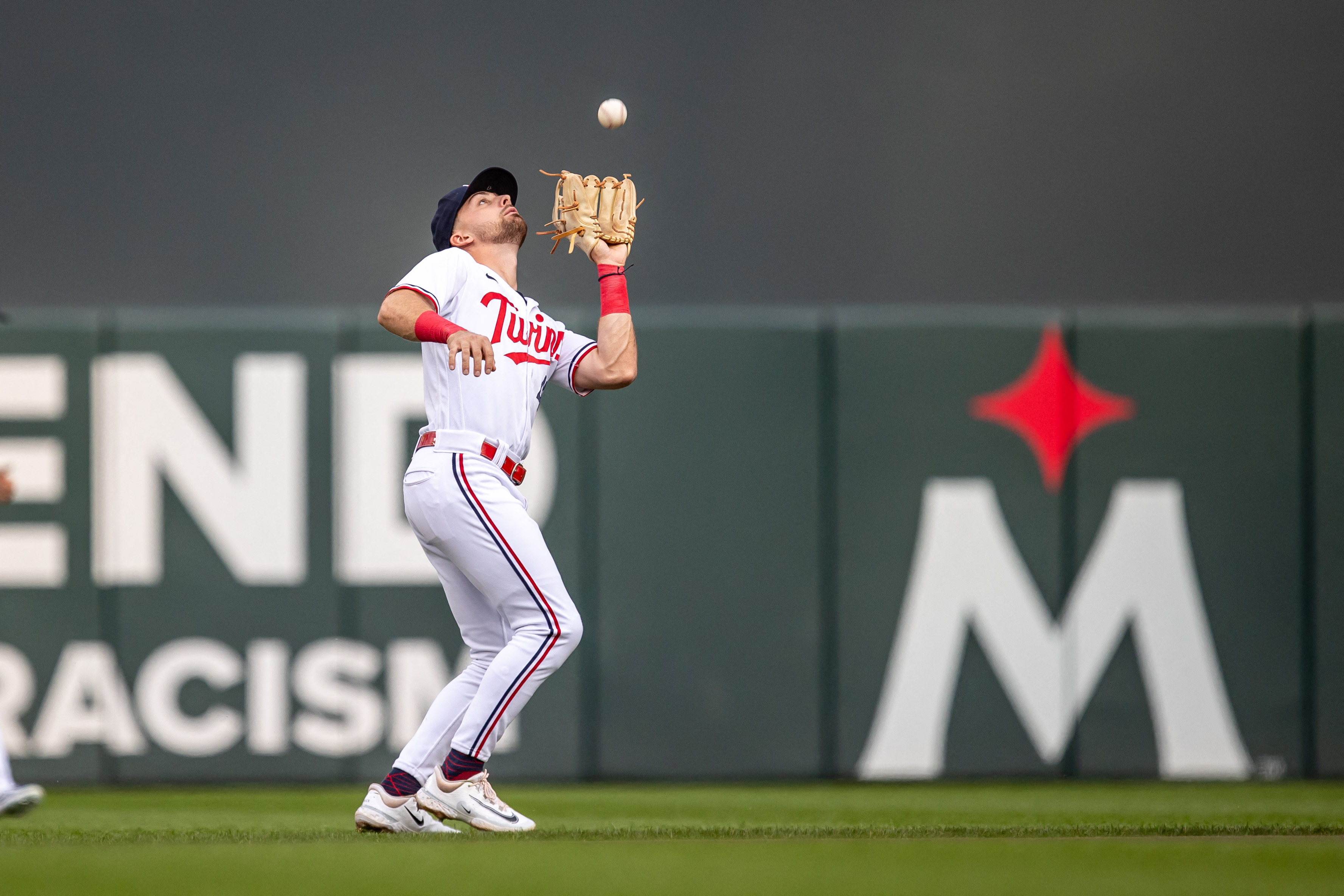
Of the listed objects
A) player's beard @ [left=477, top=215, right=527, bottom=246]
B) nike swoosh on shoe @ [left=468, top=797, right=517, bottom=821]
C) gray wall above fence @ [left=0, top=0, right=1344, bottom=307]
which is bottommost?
nike swoosh on shoe @ [left=468, top=797, right=517, bottom=821]

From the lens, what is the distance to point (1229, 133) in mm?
7082

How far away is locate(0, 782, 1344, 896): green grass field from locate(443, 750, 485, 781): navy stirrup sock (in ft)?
0.51

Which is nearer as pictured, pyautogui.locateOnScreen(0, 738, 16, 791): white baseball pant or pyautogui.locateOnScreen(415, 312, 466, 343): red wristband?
pyautogui.locateOnScreen(0, 738, 16, 791): white baseball pant

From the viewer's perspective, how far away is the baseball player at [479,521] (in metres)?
3.43

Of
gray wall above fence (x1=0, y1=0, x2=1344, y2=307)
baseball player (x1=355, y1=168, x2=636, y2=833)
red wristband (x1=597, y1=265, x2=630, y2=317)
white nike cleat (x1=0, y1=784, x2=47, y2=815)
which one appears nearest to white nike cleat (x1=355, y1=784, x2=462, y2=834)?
baseball player (x1=355, y1=168, x2=636, y2=833)

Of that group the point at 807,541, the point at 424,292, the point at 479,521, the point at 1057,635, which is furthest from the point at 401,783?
the point at 1057,635

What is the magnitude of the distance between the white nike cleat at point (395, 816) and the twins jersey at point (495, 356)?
900 mm

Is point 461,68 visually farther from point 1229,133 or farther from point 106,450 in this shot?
point 1229,133

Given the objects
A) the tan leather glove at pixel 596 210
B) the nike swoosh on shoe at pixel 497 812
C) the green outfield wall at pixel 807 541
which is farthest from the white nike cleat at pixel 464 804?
the green outfield wall at pixel 807 541

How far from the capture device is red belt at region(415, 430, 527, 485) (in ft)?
11.6

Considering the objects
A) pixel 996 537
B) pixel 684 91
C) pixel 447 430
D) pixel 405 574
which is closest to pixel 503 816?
pixel 447 430

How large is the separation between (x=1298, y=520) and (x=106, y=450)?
4.60 m

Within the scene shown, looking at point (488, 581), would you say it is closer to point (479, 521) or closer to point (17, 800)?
point (479, 521)

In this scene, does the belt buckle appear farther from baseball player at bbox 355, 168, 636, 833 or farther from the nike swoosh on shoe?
the nike swoosh on shoe
